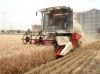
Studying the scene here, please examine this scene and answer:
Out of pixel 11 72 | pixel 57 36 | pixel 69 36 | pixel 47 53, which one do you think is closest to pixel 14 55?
pixel 11 72

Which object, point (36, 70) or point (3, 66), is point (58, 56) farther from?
point (3, 66)

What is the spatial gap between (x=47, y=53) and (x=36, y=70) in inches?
122

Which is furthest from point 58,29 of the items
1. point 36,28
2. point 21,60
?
point 21,60

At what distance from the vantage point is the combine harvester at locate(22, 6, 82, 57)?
14.1 meters

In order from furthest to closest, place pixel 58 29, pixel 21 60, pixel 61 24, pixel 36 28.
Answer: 1. pixel 36 28
2. pixel 61 24
3. pixel 58 29
4. pixel 21 60

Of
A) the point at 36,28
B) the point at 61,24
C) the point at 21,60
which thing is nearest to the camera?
the point at 21,60

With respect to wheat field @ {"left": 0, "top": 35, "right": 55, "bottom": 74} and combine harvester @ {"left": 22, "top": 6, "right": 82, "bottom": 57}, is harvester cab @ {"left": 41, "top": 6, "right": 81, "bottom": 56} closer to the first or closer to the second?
combine harvester @ {"left": 22, "top": 6, "right": 82, "bottom": 57}

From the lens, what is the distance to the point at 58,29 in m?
15.7

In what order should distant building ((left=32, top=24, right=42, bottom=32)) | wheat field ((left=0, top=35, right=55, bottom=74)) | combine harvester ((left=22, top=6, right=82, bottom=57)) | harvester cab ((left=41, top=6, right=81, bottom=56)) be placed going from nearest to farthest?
1. wheat field ((left=0, top=35, right=55, bottom=74))
2. combine harvester ((left=22, top=6, right=82, bottom=57))
3. harvester cab ((left=41, top=6, right=81, bottom=56))
4. distant building ((left=32, top=24, right=42, bottom=32))

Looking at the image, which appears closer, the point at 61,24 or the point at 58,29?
the point at 58,29

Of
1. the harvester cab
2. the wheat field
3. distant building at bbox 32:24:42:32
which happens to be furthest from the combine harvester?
the wheat field

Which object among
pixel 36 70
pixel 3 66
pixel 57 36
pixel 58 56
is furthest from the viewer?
pixel 57 36

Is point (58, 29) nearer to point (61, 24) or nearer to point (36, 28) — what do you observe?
point (61, 24)

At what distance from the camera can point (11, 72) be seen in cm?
853
